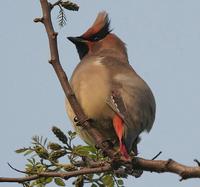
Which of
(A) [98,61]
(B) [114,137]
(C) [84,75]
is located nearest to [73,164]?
(B) [114,137]

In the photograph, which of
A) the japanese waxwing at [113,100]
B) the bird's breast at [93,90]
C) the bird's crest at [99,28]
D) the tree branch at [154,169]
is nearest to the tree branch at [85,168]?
the tree branch at [154,169]

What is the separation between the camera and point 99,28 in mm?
5660

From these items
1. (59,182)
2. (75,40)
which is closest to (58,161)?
(59,182)

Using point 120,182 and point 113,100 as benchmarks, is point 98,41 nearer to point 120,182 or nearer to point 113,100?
point 113,100

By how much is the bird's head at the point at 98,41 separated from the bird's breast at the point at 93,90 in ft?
3.59

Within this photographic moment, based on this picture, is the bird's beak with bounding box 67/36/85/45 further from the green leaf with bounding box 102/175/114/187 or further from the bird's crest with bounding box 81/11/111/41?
the green leaf with bounding box 102/175/114/187

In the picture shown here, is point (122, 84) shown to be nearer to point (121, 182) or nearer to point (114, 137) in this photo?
point (114, 137)

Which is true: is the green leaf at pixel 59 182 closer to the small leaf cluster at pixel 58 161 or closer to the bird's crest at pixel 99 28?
the small leaf cluster at pixel 58 161

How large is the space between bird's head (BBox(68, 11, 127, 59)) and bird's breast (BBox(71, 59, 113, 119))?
1.09 meters

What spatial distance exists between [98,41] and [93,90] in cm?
162

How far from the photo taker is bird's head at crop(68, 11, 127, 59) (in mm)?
5551

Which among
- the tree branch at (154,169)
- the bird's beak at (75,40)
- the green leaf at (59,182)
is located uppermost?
the bird's beak at (75,40)

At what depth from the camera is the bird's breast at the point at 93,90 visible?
402cm

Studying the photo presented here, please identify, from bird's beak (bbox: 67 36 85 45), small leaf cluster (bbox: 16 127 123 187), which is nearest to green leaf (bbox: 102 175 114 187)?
small leaf cluster (bbox: 16 127 123 187)
